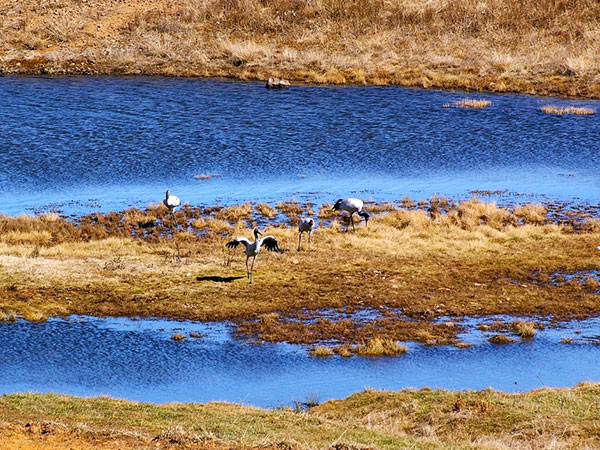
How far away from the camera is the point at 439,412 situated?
757 inches

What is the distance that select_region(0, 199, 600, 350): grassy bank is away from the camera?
27.7 meters

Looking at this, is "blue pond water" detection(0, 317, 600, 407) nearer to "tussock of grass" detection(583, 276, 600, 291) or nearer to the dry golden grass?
"tussock of grass" detection(583, 276, 600, 291)

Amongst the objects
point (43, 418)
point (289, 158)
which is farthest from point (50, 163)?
point (43, 418)

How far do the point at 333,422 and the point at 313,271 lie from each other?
1246 centimetres

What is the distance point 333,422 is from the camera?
1833 centimetres

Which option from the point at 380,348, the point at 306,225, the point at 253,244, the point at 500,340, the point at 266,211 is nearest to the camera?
the point at 380,348

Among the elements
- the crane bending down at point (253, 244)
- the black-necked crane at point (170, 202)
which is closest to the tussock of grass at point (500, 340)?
the crane bending down at point (253, 244)

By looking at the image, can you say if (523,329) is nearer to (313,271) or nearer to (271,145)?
(313,271)

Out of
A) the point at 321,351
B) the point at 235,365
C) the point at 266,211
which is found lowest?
the point at 235,365

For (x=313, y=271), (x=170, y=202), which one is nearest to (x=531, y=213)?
(x=313, y=271)

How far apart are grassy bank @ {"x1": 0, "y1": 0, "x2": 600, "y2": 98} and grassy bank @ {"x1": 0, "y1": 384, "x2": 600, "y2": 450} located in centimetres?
4620

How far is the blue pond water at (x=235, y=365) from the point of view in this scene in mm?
22719

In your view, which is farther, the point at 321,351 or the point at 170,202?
the point at 170,202

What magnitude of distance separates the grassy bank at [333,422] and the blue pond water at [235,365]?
2.31 meters
